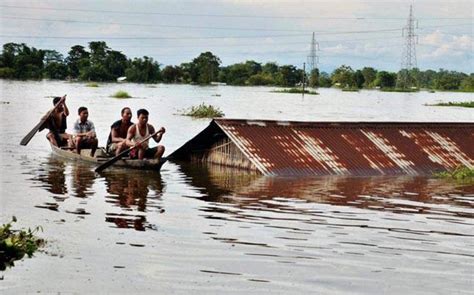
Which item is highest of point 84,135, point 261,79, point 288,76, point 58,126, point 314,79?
point 288,76

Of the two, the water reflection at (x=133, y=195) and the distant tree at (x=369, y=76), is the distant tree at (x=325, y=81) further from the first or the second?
the water reflection at (x=133, y=195)

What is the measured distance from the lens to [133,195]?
585 inches

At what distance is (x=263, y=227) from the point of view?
461 inches

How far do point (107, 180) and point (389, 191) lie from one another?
580 cm

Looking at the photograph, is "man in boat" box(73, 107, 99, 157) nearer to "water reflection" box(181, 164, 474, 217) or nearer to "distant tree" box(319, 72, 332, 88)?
"water reflection" box(181, 164, 474, 217)

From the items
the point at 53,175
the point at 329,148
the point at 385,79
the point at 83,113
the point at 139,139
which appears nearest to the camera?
the point at 53,175

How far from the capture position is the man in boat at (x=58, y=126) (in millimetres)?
21422

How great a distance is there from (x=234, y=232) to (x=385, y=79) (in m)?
131

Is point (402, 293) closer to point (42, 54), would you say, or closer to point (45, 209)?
point (45, 209)

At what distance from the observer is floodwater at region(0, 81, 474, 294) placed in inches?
341

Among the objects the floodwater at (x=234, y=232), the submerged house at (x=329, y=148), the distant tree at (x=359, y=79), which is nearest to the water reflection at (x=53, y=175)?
the floodwater at (x=234, y=232)

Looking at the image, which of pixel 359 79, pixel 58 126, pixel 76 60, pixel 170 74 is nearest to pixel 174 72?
pixel 170 74

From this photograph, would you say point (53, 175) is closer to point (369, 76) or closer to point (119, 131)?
point (119, 131)

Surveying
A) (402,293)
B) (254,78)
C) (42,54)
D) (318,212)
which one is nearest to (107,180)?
(318,212)
